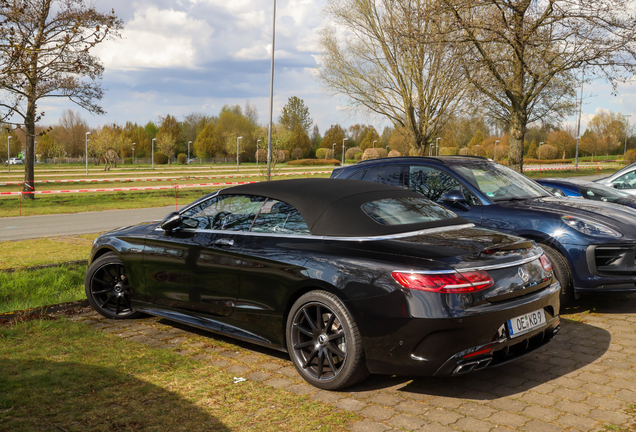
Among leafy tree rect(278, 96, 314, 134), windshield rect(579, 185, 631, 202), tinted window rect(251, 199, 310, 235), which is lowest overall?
tinted window rect(251, 199, 310, 235)

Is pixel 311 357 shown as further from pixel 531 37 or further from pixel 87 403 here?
pixel 531 37

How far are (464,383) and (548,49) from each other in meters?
12.7

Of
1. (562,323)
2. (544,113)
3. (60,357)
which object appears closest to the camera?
(60,357)

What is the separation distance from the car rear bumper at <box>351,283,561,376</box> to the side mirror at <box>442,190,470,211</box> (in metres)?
2.71

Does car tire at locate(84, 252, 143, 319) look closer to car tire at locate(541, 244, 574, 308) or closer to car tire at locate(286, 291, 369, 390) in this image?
car tire at locate(286, 291, 369, 390)

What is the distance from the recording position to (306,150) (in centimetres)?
10838

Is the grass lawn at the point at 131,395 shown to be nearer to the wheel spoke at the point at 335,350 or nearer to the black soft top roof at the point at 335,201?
the wheel spoke at the point at 335,350

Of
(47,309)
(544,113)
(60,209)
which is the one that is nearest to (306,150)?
(544,113)

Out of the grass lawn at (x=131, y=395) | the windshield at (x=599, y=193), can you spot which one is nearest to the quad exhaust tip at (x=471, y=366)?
the grass lawn at (x=131, y=395)

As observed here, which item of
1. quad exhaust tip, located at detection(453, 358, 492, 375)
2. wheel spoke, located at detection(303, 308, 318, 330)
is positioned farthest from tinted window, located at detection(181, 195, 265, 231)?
quad exhaust tip, located at detection(453, 358, 492, 375)

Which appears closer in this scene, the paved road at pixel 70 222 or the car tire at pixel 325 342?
the car tire at pixel 325 342

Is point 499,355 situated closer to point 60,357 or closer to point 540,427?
point 540,427

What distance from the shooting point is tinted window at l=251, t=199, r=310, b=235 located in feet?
14.1

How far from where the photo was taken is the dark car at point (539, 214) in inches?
224
